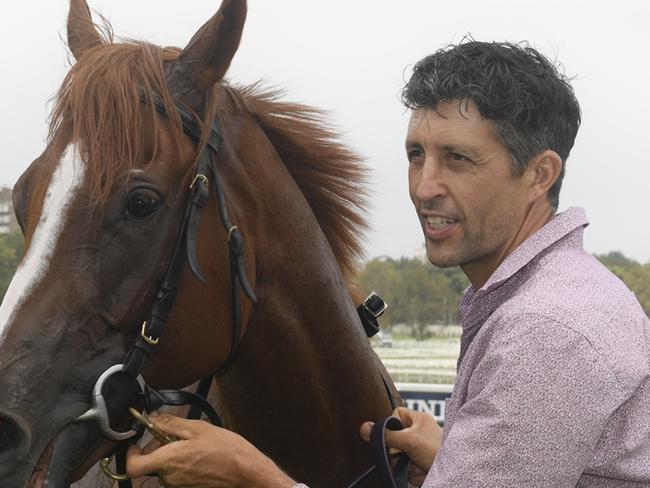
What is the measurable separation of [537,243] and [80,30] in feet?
5.75

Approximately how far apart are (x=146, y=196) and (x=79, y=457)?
28.1 inches

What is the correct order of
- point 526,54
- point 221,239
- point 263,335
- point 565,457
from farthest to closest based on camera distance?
point 263,335 → point 221,239 → point 526,54 → point 565,457

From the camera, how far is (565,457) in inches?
58.4

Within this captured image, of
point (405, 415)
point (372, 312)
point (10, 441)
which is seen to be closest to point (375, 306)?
point (372, 312)

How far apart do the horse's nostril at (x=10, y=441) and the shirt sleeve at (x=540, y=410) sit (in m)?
1.07

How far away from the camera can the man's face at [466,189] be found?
1815 millimetres

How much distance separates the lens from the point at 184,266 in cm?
229

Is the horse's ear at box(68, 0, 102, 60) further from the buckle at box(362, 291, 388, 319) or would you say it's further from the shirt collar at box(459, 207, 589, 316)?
the shirt collar at box(459, 207, 589, 316)

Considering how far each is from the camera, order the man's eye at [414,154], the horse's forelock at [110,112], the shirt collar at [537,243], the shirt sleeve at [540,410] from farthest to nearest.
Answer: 1. the horse's forelock at [110,112]
2. the man's eye at [414,154]
3. the shirt collar at [537,243]
4. the shirt sleeve at [540,410]

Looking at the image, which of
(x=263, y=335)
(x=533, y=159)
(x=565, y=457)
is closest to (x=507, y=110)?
(x=533, y=159)

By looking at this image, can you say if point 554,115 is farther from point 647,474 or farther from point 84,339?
point 84,339

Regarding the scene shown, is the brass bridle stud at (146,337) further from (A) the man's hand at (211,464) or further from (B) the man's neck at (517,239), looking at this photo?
(B) the man's neck at (517,239)

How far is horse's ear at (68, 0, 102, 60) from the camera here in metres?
2.67

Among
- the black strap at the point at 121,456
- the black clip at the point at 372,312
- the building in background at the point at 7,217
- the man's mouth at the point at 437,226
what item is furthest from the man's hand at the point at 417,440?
the building in background at the point at 7,217
